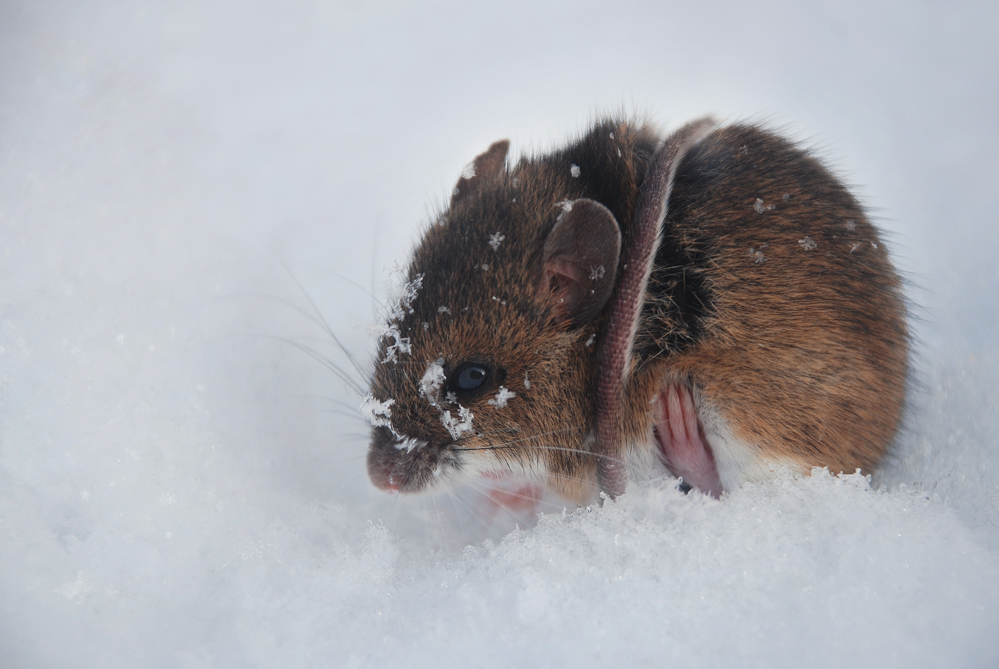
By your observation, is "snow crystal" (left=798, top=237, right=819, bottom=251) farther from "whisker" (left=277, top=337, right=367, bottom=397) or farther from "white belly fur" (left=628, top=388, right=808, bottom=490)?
"whisker" (left=277, top=337, right=367, bottom=397)

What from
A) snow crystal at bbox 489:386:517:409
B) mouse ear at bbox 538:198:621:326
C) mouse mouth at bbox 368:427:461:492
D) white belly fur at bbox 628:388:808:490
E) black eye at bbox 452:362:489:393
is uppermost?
mouse ear at bbox 538:198:621:326

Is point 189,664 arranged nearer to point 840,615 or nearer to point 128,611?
point 128,611

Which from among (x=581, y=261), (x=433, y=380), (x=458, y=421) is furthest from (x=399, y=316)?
(x=581, y=261)

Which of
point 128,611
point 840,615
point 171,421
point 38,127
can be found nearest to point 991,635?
point 840,615

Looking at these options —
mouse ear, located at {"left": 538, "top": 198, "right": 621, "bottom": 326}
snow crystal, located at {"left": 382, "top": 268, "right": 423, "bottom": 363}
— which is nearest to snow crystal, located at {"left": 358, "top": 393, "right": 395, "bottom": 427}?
snow crystal, located at {"left": 382, "top": 268, "right": 423, "bottom": 363}

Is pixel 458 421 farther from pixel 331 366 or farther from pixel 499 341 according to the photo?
pixel 331 366

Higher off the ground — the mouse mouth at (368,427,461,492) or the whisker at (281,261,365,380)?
the whisker at (281,261,365,380)

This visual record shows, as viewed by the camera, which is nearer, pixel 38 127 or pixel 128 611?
pixel 128 611

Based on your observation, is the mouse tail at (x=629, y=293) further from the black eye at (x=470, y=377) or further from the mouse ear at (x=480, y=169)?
the mouse ear at (x=480, y=169)
